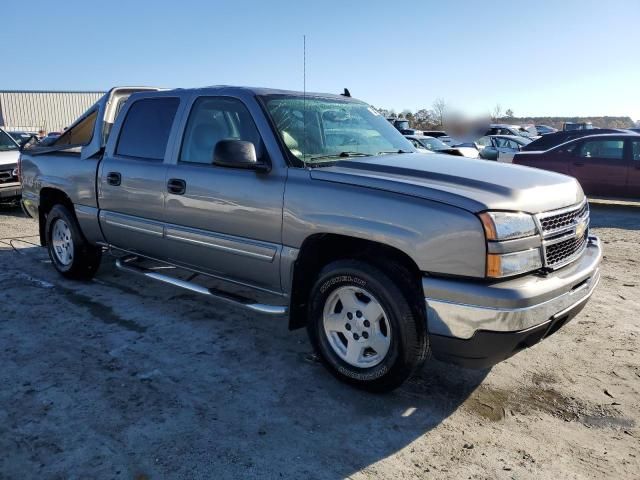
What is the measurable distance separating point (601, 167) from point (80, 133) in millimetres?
9962

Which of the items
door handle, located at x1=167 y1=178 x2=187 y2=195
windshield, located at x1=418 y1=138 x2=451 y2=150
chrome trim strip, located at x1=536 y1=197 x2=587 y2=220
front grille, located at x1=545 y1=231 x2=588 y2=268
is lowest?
front grille, located at x1=545 y1=231 x2=588 y2=268

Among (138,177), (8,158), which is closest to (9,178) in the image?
(8,158)

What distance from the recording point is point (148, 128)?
188 inches

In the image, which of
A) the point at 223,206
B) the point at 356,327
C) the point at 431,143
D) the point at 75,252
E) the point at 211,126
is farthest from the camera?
the point at 431,143

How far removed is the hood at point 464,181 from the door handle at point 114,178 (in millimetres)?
2165

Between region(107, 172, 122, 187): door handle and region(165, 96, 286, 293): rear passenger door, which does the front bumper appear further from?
region(107, 172, 122, 187): door handle

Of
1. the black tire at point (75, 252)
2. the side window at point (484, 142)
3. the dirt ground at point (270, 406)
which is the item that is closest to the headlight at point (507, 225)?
the dirt ground at point (270, 406)

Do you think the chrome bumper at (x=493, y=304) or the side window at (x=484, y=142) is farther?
the side window at (x=484, y=142)

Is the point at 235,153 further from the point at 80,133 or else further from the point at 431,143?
the point at 431,143

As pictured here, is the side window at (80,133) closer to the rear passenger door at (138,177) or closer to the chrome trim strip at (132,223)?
the rear passenger door at (138,177)

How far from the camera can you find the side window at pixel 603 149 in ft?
37.1

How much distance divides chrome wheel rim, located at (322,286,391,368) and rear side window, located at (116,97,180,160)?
2057mm

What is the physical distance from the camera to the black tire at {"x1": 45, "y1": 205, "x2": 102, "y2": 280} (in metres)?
5.61

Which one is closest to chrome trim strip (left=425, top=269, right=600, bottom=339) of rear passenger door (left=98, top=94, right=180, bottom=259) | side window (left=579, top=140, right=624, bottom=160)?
rear passenger door (left=98, top=94, right=180, bottom=259)
